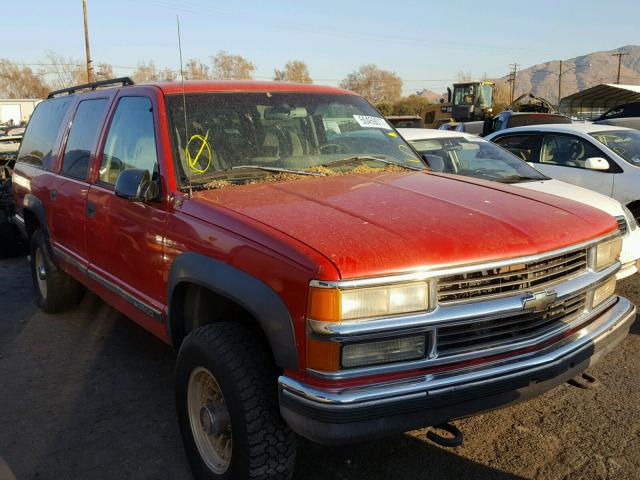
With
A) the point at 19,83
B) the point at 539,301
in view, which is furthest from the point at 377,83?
the point at 539,301

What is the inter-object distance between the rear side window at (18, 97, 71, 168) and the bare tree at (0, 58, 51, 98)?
257 feet

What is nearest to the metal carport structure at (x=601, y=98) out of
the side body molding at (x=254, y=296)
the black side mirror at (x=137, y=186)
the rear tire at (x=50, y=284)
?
the rear tire at (x=50, y=284)

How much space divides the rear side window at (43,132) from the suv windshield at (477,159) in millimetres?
3633

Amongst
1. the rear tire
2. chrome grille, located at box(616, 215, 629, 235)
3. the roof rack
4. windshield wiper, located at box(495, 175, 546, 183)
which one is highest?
the roof rack

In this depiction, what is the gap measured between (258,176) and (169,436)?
1546 mm

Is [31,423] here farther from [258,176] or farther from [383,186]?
[383,186]

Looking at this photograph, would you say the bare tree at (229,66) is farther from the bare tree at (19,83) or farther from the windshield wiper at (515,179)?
the bare tree at (19,83)

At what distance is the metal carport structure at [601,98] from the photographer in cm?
3059

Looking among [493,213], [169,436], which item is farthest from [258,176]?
[169,436]

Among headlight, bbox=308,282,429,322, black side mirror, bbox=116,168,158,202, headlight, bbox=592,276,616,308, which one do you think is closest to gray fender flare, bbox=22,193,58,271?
black side mirror, bbox=116,168,158,202

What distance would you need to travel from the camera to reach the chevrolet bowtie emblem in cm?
241

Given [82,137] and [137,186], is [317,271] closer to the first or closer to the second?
[137,186]

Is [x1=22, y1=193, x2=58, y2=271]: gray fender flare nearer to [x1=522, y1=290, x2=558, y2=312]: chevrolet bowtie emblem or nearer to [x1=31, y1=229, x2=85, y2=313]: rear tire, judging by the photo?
[x1=31, y1=229, x2=85, y2=313]: rear tire

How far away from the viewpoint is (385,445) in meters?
3.18
